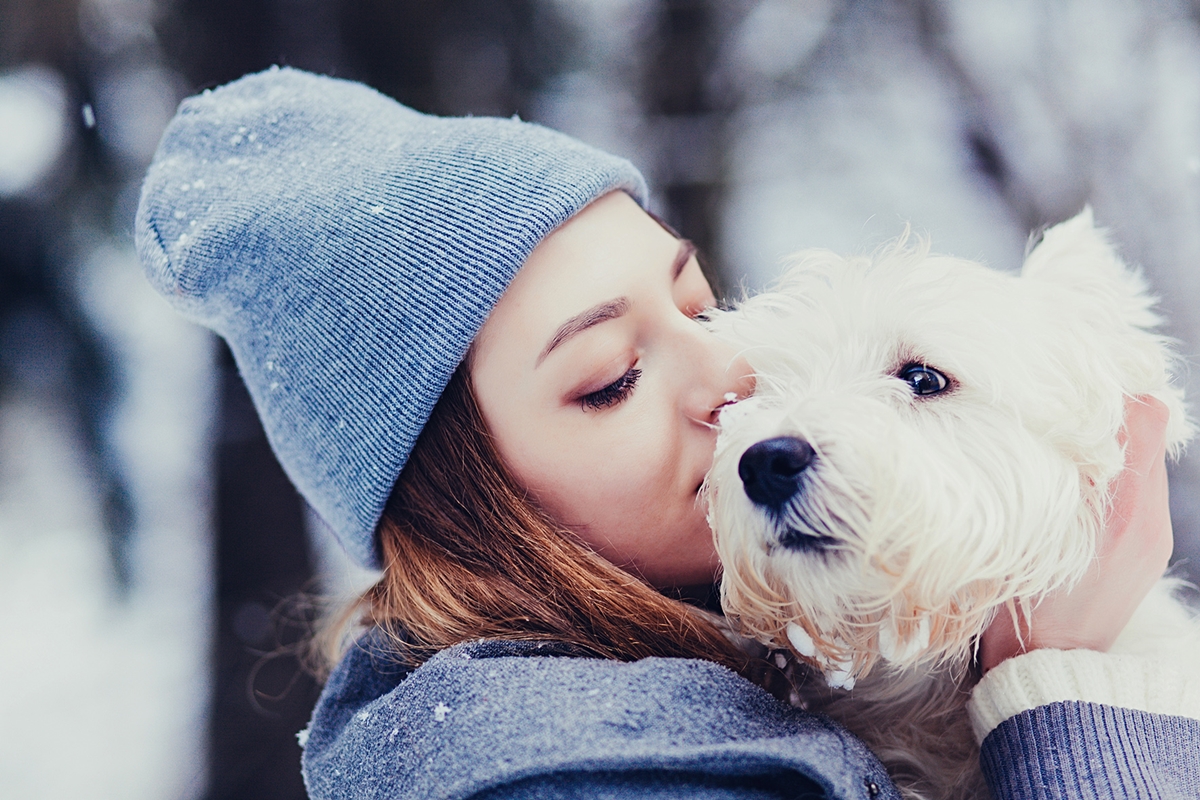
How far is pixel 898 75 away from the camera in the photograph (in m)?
4.03

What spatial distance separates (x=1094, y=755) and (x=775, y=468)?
2.00ft

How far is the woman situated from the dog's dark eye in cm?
33

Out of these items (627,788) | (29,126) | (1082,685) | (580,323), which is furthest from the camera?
(29,126)

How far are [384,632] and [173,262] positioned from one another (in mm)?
879

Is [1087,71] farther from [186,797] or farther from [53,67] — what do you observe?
[186,797]

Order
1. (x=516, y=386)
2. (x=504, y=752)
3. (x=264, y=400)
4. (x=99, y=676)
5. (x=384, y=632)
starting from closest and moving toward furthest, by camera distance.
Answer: (x=504, y=752), (x=516, y=386), (x=384, y=632), (x=264, y=400), (x=99, y=676)

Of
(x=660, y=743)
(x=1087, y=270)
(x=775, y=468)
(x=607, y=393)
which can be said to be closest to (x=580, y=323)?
(x=607, y=393)

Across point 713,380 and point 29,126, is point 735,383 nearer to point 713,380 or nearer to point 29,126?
point 713,380

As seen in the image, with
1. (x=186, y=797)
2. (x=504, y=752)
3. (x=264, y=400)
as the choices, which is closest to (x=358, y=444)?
(x=264, y=400)

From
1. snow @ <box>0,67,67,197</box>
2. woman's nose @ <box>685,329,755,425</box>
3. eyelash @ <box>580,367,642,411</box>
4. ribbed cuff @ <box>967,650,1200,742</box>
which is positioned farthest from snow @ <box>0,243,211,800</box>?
ribbed cuff @ <box>967,650,1200,742</box>

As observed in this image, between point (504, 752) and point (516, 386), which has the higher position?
point (516, 386)

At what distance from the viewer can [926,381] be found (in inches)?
52.4

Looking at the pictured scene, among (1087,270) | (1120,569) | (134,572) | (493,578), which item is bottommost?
(134,572)

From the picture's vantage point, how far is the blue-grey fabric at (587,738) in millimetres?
1080
